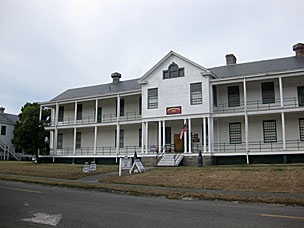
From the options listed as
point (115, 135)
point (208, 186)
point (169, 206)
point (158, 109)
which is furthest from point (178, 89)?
point (169, 206)

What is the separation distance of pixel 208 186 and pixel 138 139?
17375mm

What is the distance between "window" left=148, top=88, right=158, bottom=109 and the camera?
2747 cm

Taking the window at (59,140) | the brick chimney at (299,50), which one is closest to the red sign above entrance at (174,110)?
the brick chimney at (299,50)

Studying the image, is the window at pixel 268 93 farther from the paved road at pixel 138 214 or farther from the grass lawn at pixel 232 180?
the paved road at pixel 138 214

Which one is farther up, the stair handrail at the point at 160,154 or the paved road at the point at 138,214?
the stair handrail at the point at 160,154

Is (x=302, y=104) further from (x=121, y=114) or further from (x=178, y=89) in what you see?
(x=121, y=114)

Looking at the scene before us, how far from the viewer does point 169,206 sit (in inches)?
359

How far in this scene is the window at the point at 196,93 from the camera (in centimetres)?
2535

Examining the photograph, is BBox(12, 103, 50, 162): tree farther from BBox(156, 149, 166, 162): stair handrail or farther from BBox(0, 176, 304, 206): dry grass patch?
BBox(0, 176, 304, 206): dry grass patch

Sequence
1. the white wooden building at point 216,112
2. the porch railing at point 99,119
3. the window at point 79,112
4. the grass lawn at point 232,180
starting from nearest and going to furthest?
the grass lawn at point 232,180 < the white wooden building at point 216,112 < the porch railing at point 99,119 < the window at point 79,112

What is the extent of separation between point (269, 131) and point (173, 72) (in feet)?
31.3

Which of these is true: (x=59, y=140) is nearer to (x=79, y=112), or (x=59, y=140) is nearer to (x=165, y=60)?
(x=79, y=112)

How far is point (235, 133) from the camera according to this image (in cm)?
2555

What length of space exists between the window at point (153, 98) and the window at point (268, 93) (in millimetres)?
9223
